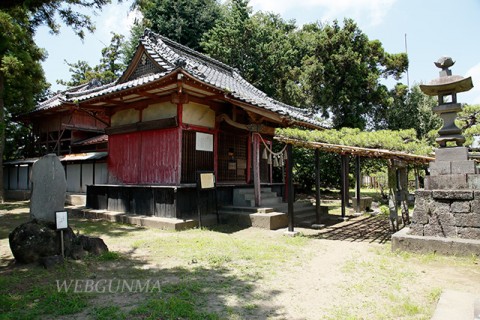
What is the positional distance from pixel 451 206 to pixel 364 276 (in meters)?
3.02

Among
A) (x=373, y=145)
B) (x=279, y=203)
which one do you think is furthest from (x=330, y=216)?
(x=373, y=145)

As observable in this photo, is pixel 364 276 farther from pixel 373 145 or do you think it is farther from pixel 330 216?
pixel 330 216

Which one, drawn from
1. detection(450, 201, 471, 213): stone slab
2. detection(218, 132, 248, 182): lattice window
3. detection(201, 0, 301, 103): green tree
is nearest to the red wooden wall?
detection(218, 132, 248, 182): lattice window

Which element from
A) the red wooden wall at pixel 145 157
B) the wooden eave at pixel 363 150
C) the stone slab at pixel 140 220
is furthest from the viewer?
the red wooden wall at pixel 145 157

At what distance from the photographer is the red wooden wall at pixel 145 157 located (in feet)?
34.8

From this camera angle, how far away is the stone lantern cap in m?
7.05

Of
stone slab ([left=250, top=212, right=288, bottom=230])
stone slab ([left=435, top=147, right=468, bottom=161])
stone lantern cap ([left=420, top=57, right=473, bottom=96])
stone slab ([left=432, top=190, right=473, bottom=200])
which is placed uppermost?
stone lantern cap ([left=420, top=57, right=473, bottom=96])

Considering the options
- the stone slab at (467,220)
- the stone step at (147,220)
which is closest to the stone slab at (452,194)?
the stone slab at (467,220)

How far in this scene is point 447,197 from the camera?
267 inches

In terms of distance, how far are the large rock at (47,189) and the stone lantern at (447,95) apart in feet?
27.0

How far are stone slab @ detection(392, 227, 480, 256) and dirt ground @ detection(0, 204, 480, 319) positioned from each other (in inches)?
7.0

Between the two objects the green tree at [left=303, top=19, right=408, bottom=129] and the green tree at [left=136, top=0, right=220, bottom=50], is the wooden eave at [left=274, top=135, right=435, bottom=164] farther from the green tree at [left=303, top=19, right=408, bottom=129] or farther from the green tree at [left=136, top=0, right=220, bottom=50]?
the green tree at [left=136, top=0, right=220, bottom=50]

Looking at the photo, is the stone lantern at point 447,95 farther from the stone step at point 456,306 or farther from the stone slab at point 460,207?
the stone step at point 456,306

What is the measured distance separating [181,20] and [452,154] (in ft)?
81.5
